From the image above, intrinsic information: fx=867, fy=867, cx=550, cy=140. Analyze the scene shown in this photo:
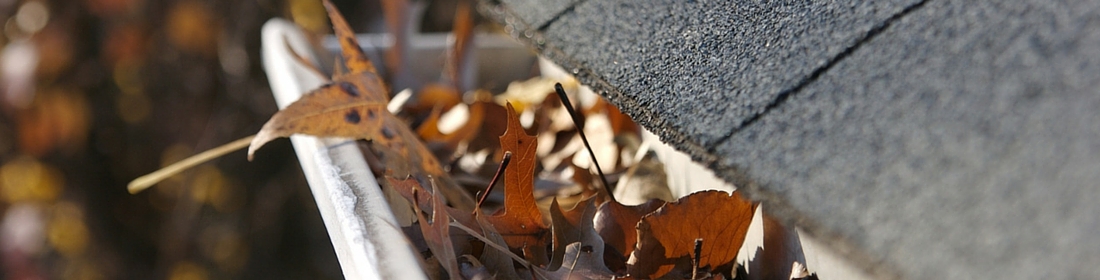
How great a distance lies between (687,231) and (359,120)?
30 cm

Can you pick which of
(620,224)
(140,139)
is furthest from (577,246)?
(140,139)

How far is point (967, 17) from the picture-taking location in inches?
17.0

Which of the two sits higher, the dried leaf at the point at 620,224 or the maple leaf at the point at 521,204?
the maple leaf at the point at 521,204

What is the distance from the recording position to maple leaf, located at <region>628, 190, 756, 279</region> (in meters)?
0.61

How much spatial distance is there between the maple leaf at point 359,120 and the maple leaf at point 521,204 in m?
0.08

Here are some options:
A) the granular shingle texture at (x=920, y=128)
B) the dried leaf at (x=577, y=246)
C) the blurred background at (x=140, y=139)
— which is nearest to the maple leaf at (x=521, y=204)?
the dried leaf at (x=577, y=246)

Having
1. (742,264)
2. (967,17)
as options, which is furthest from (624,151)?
(967,17)

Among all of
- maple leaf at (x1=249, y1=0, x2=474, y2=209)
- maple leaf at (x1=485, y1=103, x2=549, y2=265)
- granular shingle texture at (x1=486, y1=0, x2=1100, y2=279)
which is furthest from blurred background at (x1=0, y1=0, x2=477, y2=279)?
granular shingle texture at (x1=486, y1=0, x2=1100, y2=279)

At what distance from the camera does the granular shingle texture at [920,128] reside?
0.35 meters

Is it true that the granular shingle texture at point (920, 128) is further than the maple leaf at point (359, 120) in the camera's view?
No

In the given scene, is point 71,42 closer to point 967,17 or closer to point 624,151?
point 624,151

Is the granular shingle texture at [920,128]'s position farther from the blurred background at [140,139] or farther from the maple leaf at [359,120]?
the blurred background at [140,139]

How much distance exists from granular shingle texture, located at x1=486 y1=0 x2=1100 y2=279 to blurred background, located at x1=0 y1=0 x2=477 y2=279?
7.13 feet

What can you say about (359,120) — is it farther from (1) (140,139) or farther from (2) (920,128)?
(1) (140,139)
